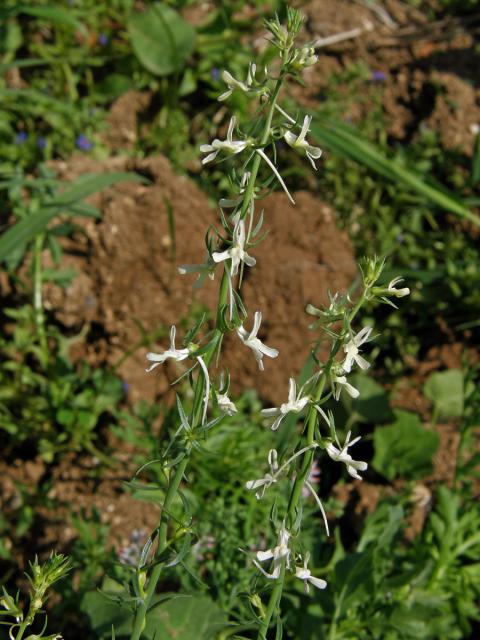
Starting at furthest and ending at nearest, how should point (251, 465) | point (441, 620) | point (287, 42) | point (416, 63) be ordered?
point (416, 63)
point (251, 465)
point (441, 620)
point (287, 42)

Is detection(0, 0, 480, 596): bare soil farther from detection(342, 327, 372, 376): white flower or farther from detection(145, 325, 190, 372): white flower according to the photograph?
detection(342, 327, 372, 376): white flower

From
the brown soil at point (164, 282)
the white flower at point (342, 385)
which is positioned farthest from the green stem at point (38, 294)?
the white flower at point (342, 385)

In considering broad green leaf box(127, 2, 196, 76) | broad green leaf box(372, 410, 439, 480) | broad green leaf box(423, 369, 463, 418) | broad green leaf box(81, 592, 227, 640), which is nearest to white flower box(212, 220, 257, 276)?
broad green leaf box(81, 592, 227, 640)

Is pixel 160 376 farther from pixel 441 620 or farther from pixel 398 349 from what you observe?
pixel 441 620

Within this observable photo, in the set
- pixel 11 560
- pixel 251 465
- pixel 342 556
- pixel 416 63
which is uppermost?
pixel 416 63

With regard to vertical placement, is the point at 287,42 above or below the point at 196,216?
above

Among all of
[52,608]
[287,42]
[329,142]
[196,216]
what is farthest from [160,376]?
[287,42]
